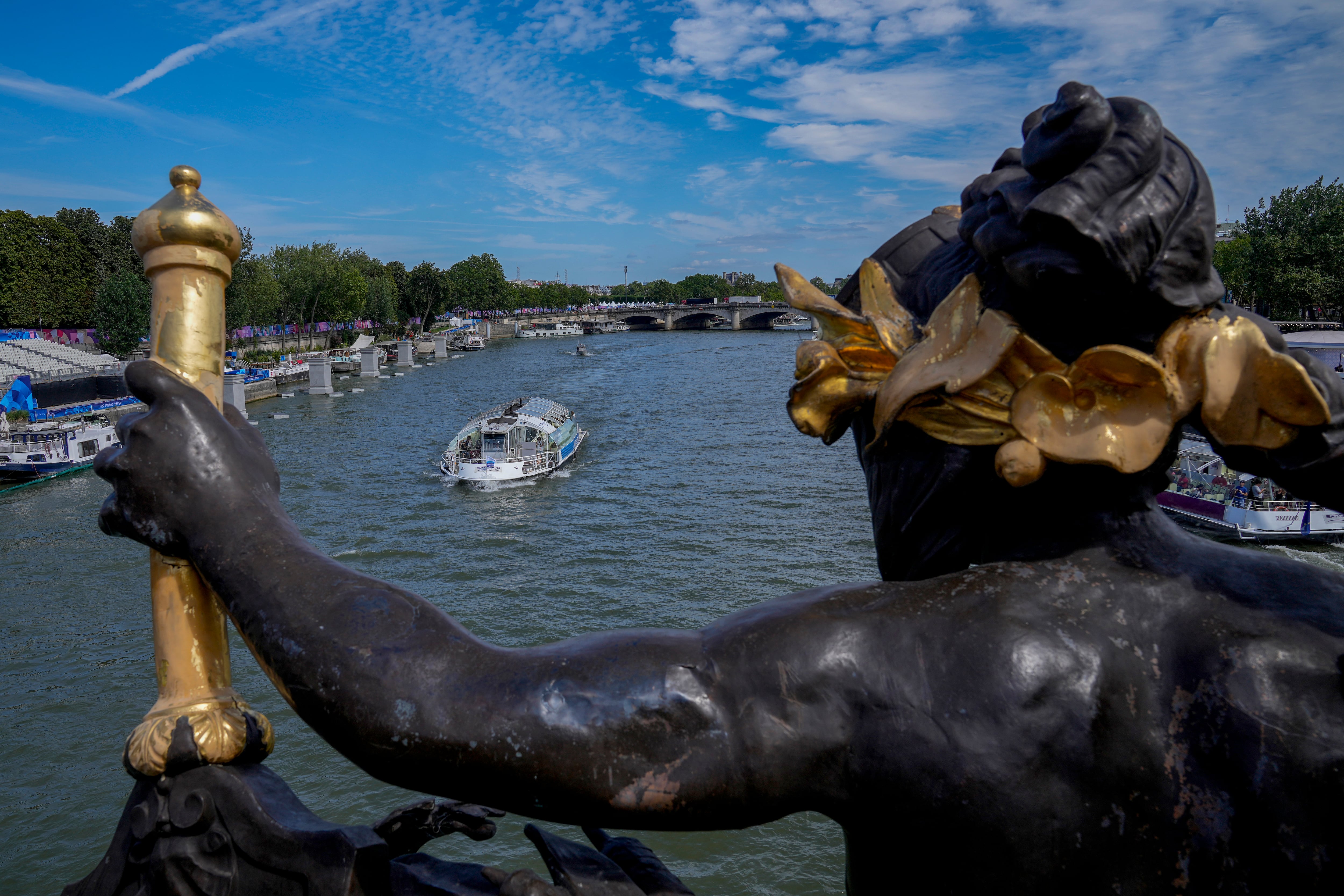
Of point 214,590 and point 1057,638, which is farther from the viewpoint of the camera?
point 214,590

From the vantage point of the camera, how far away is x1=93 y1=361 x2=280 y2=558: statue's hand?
1312 millimetres

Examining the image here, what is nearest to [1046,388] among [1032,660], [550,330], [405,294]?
[1032,660]

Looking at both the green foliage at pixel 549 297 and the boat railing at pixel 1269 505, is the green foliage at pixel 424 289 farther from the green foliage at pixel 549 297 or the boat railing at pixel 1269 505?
the boat railing at pixel 1269 505

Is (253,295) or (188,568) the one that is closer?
(188,568)

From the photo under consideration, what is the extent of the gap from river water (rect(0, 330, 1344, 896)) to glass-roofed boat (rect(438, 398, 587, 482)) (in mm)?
581

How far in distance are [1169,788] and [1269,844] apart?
12 centimetres

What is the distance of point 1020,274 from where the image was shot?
1.13 metres

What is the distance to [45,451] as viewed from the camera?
87.4 feet

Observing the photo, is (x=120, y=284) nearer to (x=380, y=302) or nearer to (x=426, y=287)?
(x=380, y=302)

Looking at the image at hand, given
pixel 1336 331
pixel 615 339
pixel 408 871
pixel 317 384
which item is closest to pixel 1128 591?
pixel 408 871

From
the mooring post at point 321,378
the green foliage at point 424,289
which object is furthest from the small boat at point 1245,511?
the green foliage at point 424,289

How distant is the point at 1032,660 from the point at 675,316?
338 feet

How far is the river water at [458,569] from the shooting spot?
11.0 m

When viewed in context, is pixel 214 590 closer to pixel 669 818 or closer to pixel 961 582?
pixel 669 818
